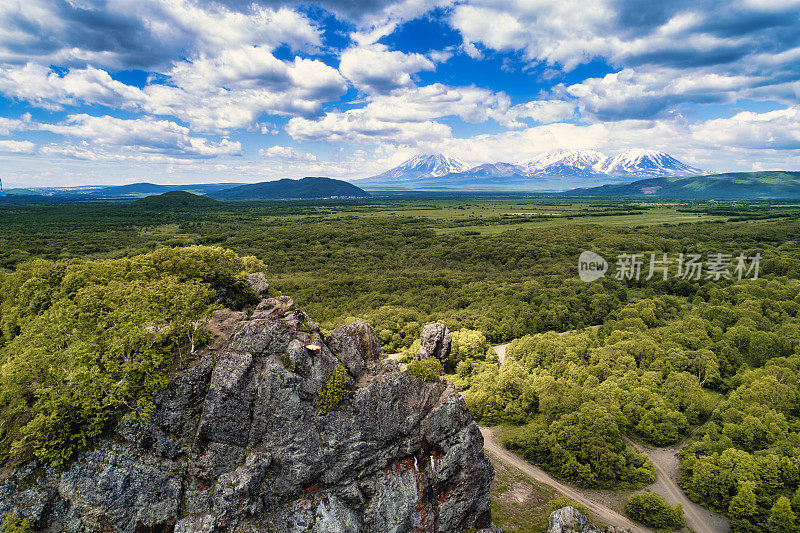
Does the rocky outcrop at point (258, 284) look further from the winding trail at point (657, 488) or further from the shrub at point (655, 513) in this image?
the shrub at point (655, 513)

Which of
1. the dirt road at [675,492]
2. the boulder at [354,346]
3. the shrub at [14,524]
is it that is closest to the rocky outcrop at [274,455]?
the boulder at [354,346]

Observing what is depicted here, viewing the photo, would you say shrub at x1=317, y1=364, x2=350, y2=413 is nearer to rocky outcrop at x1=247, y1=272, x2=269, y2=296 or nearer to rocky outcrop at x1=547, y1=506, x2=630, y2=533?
rocky outcrop at x1=247, y1=272, x2=269, y2=296

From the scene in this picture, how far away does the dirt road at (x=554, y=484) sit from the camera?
48.2m

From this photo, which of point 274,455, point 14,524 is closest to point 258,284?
point 274,455

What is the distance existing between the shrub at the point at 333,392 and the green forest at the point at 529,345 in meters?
11.2

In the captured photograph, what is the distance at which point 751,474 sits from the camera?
49.2 m

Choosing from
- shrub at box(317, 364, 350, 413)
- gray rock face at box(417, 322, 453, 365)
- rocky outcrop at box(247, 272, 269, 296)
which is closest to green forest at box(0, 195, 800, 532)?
rocky outcrop at box(247, 272, 269, 296)

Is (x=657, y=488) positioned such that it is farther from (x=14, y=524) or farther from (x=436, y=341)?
(x=14, y=524)

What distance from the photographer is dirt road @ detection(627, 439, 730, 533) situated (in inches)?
1919

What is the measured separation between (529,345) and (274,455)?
68003 millimetres

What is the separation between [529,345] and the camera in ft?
283

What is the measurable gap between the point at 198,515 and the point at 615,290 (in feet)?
420

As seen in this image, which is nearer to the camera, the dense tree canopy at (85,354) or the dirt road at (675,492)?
the dense tree canopy at (85,354)

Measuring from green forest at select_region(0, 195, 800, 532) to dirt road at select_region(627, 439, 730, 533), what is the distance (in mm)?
1324
